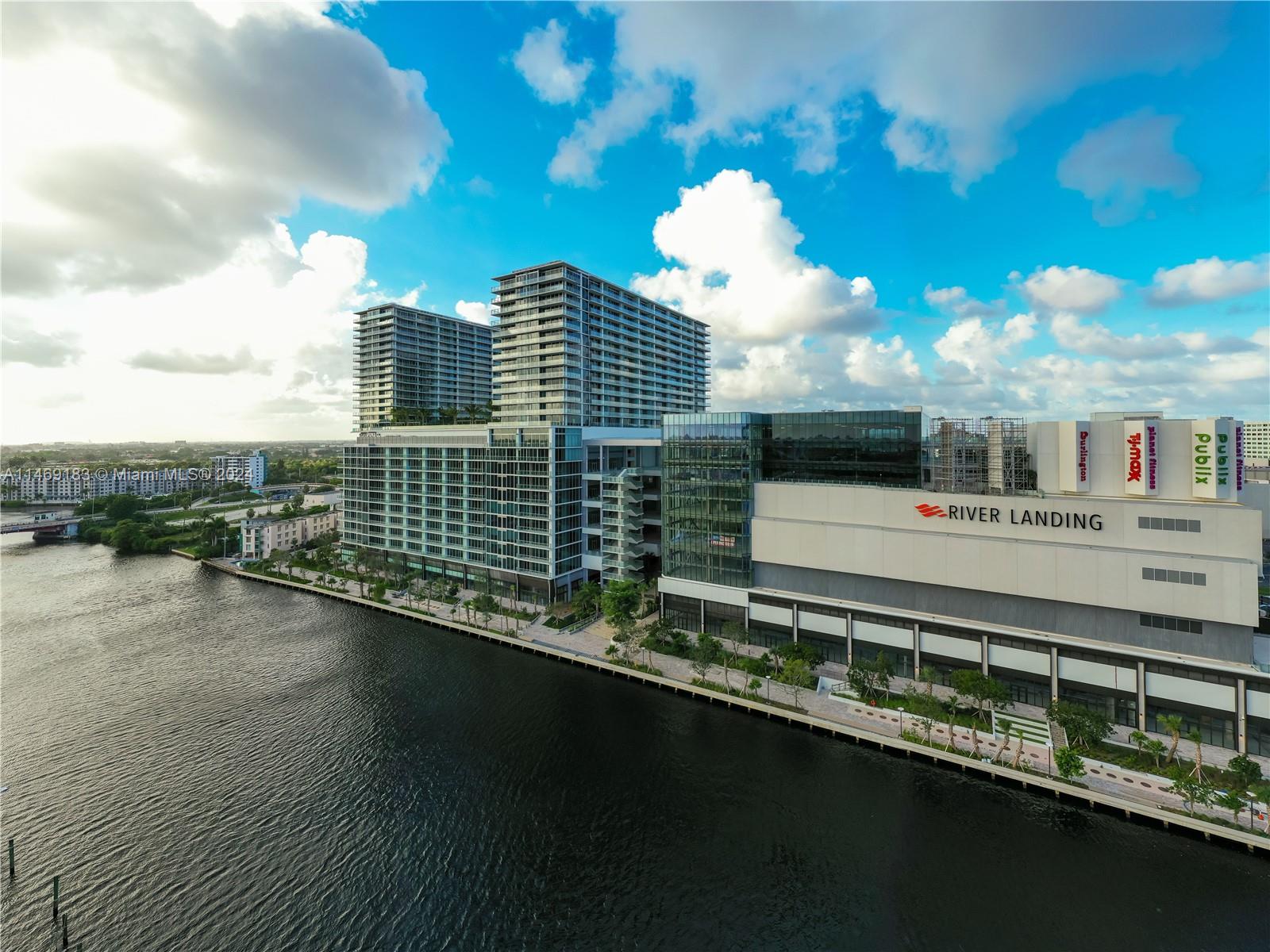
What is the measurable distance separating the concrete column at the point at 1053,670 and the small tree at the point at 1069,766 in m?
7.93

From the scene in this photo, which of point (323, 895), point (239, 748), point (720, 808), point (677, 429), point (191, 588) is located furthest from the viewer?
point (191, 588)

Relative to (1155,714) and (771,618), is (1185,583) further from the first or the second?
(771,618)

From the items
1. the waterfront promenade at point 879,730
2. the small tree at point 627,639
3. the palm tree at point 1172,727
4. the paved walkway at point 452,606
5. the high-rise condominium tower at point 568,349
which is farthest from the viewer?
the high-rise condominium tower at point 568,349

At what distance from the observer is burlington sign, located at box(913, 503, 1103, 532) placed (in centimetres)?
4044

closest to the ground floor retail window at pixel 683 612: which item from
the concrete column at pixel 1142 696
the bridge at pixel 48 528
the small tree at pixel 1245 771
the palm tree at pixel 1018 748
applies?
the palm tree at pixel 1018 748

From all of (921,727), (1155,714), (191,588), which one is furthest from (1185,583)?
(191,588)

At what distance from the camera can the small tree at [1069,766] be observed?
3198 cm

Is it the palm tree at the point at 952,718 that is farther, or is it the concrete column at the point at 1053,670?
the concrete column at the point at 1053,670

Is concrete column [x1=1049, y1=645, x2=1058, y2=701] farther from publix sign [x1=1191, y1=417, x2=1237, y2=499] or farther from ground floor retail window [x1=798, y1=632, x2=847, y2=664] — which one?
publix sign [x1=1191, y1=417, x2=1237, y2=499]

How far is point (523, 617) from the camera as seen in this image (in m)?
64.0

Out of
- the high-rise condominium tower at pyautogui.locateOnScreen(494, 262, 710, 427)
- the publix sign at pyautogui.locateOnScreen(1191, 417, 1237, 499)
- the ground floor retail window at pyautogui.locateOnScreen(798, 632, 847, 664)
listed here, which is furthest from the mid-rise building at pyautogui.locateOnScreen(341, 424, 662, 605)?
the publix sign at pyautogui.locateOnScreen(1191, 417, 1237, 499)

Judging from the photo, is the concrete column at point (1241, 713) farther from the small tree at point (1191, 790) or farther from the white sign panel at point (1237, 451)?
the white sign panel at point (1237, 451)

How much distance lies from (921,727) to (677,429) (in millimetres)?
35221

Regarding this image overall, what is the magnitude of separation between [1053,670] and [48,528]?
195162mm
